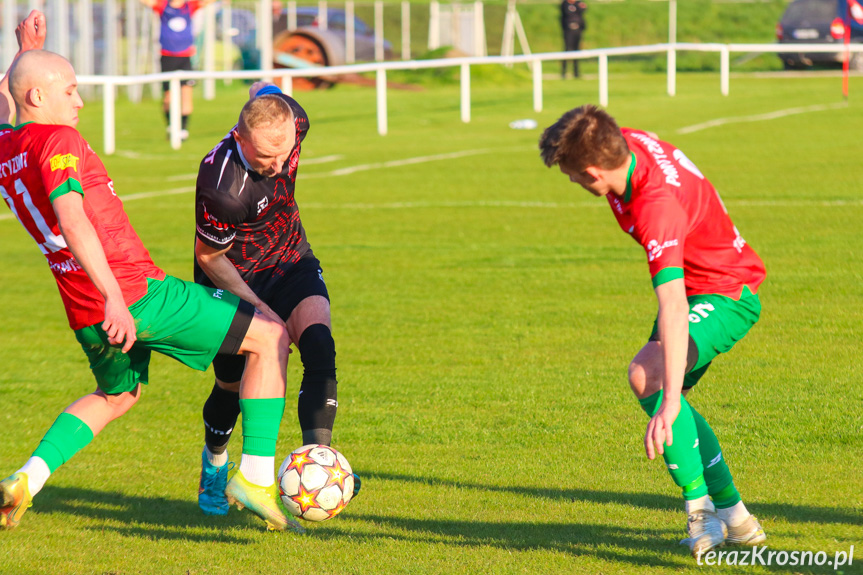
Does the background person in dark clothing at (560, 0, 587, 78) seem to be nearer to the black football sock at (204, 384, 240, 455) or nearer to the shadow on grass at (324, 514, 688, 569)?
the black football sock at (204, 384, 240, 455)

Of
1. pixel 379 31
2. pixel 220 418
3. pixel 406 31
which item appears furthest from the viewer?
pixel 406 31

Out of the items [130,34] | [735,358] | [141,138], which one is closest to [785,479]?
[735,358]

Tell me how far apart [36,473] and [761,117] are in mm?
19183

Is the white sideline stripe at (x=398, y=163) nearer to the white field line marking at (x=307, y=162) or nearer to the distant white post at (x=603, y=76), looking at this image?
Answer: the white field line marking at (x=307, y=162)

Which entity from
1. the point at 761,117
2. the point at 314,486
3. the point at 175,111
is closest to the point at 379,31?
the point at 761,117

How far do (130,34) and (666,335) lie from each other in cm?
2933

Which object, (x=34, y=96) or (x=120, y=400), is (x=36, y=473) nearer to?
(x=120, y=400)

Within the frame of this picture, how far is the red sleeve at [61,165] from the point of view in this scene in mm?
4582

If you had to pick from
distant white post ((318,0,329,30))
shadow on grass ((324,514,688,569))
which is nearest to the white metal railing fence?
shadow on grass ((324,514,688,569))

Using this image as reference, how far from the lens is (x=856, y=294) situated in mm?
9492

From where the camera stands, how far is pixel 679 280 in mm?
4305

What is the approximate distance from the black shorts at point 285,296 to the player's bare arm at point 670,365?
1960mm

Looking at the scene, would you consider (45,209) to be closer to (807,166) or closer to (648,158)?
(648,158)

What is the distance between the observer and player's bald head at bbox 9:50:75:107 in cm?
476
